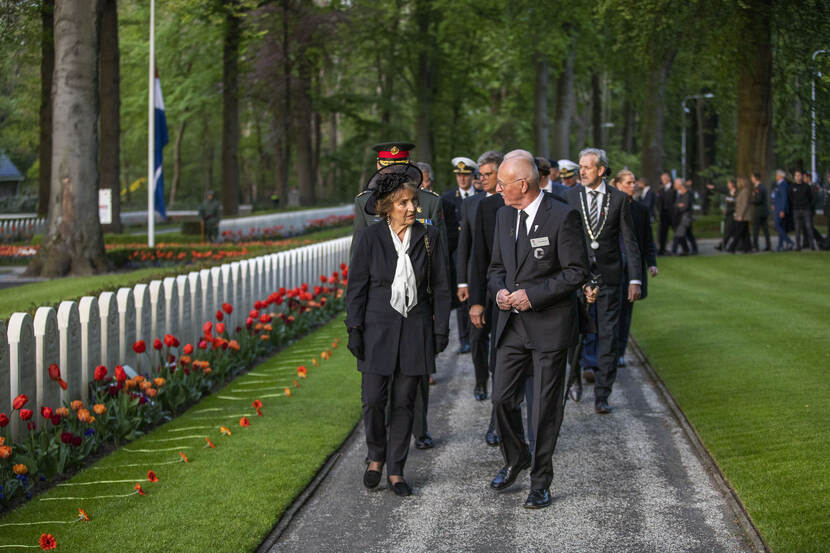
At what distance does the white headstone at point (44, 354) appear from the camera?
7332mm

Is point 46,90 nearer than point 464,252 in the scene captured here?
No

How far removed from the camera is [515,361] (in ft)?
21.4

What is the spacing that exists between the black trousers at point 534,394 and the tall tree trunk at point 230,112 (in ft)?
105

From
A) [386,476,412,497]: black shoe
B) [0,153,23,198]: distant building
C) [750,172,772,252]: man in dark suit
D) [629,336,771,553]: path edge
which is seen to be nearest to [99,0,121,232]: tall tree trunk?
[750,172,772,252]: man in dark suit

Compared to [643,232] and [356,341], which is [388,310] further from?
[643,232]

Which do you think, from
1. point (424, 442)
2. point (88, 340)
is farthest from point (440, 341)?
point (88, 340)

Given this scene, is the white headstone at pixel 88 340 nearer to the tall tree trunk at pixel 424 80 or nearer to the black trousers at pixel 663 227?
the black trousers at pixel 663 227

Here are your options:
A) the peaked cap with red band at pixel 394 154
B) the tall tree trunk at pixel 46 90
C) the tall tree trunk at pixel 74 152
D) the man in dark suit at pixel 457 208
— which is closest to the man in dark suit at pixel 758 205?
the tall tree trunk at pixel 74 152

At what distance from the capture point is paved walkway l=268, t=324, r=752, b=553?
18.7ft

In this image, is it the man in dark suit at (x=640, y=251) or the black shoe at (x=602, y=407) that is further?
the man in dark suit at (x=640, y=251)

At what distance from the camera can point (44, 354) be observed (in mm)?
7375

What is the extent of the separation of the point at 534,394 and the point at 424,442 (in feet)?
5.41

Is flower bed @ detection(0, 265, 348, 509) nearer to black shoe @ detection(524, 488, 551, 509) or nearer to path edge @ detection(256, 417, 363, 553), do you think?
path edge @ detection(256, 417, 363, 553)

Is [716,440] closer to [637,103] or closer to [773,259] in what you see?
[773,259]
